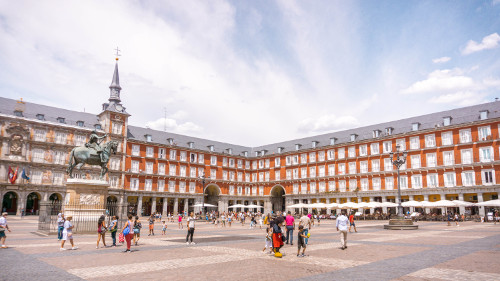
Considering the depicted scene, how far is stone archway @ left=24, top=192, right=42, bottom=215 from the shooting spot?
4900cm

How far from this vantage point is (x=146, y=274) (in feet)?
27.6

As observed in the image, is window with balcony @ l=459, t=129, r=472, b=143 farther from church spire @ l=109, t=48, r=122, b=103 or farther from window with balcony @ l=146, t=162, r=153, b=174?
church spire @ l=109, t=48, r=122, b=103

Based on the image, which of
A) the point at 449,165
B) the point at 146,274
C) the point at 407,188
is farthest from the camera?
the point at 407,188

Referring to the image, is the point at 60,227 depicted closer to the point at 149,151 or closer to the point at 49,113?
the point at 49,113

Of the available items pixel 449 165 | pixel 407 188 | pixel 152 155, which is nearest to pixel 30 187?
pixel 152 155

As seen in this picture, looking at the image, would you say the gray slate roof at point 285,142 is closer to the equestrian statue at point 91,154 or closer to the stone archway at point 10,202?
the stone archway at point 10,202

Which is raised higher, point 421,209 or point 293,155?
point 293,155

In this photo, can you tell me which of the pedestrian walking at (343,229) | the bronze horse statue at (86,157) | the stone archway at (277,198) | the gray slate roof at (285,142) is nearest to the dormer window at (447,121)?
the gray slate roof at (285,142)

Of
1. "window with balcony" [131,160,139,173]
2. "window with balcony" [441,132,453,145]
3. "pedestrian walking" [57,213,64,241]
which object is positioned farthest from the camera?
"window with balcony" [131,160,139,173]

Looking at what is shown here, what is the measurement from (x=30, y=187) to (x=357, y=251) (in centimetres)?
4681

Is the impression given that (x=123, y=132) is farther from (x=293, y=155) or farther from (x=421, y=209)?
(x=421, y=209)

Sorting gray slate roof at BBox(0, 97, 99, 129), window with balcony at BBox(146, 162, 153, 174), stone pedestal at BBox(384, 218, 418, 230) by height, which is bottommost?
stone pedestal at BBox(384, 218, 418, 230)

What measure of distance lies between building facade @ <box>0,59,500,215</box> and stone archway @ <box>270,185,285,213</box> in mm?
248

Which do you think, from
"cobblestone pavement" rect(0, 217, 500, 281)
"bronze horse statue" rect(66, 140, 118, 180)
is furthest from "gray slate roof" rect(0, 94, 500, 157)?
"cobblestone pavement" rect(0, 217, 500, 281)
